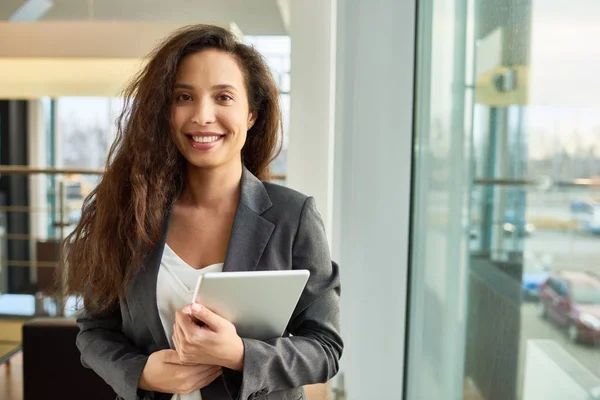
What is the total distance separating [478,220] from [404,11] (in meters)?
0.94

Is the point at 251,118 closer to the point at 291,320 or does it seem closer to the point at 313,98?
the point at 291,320

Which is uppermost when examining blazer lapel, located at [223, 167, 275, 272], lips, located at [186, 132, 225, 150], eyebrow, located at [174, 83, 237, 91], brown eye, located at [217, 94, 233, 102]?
eyebrow, located at [174, 83, 237, 91]

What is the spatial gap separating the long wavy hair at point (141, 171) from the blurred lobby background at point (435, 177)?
0.13 m

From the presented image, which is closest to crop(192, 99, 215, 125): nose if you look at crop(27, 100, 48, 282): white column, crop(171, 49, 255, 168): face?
crop(171, 49, 255, 168): face

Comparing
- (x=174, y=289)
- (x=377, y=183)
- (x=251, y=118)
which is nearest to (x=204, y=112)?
(x=251, y=118)

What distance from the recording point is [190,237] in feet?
3.78

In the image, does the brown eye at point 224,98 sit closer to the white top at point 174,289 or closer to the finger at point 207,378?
the white top at point 174,289

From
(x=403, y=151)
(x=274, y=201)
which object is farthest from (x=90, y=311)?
(x=403, y=151)

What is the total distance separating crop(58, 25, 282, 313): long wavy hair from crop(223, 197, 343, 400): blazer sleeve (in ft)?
0.79

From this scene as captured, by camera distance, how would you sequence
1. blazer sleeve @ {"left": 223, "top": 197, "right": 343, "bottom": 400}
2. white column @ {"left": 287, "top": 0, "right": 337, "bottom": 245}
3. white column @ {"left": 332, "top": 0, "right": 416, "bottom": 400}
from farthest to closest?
white column @ {"left": 287, "top": 0, "right": 337, "bottom": 245}
white column @ {"left": 332, "top": 0, "right": 416, "bottom": 400}
blazer sleeve @ {"left": 223, "top": 197, "right": 343, "bottom": 400}

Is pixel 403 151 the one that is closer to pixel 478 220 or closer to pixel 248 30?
pixel 478 220

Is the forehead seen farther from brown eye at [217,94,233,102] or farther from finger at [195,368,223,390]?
finger at [195,368,223,390]

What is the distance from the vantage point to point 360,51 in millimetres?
1875

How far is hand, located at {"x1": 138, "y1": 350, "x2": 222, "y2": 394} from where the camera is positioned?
1.03 meters
